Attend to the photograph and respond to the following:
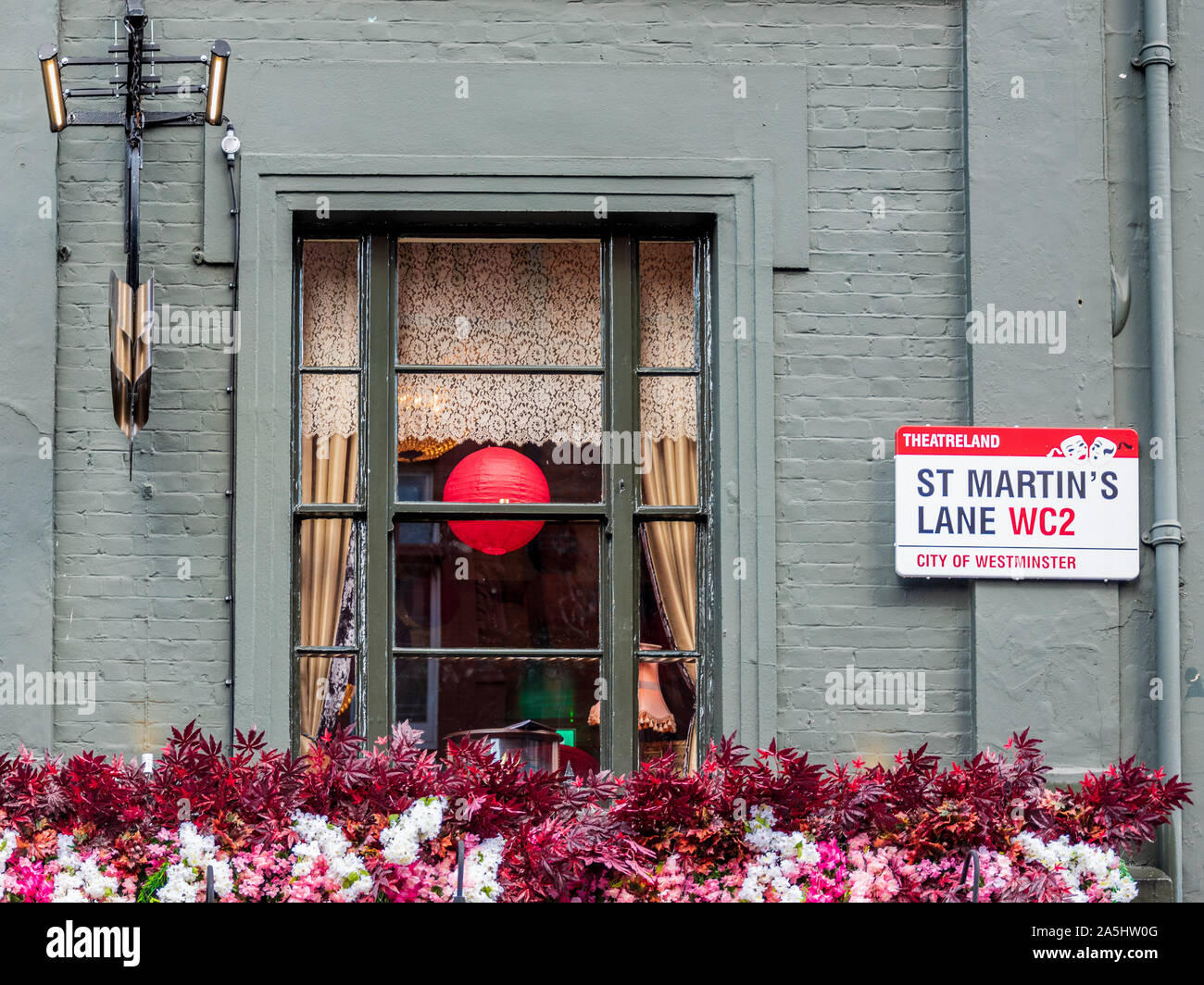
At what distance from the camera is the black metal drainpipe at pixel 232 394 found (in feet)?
19.9

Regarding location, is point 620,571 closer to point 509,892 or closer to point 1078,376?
point 509,892

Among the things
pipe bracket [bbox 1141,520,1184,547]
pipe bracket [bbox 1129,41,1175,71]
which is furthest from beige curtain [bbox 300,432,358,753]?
pipe bracket [bbox 1129,41,1175,71]

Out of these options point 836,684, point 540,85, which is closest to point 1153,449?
point 836,684

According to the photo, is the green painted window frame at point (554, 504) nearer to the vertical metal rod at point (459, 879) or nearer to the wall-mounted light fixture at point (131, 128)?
the wall-mounted light fixture at point (131, 128)

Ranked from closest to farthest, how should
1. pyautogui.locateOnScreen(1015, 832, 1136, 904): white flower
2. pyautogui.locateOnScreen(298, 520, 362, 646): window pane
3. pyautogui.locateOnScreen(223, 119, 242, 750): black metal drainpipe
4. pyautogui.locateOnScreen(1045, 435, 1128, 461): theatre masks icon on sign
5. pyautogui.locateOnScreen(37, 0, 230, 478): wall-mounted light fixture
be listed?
pyautogui.locateOnScreen(1015, 832, 1136, 904): white flower < pyautogui.locateOnScreen(37, 0, 230, 478): wall-mounted light fixture < pyautogui.locateOnScreen(223, 119, 242, 750): black metal drainpipe < pyautogui.locateOnScreen(1045, 435, 1128, 461): theatre masks icon on sign < pyautogui.locateOnScreen(298, 520, 362, 646): window pane

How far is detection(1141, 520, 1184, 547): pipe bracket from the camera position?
6.10 meters

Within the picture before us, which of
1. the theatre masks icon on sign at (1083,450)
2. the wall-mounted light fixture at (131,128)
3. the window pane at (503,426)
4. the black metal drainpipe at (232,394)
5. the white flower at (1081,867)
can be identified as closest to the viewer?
the white flower at (1081,867)

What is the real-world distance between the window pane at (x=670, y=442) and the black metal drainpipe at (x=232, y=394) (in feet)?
5.40

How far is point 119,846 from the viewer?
215 inches

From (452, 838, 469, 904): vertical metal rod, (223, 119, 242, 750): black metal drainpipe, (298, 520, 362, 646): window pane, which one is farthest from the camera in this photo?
(298, 520, 362, 646): window pane

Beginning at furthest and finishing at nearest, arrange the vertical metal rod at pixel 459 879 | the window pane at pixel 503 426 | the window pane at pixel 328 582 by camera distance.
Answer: the window pane at pixel 503 426 → the window pane at pixel 328 582 → the vertical metal rod at pixel 459 879

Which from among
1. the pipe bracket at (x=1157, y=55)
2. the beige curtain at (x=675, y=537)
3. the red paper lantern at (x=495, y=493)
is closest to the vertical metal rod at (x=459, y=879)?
the beige curtain at (x=675, y=537)

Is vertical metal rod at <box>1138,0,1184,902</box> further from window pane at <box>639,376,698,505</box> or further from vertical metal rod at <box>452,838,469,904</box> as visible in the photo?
vertical metal rod at <box>452,838,469,904</box>

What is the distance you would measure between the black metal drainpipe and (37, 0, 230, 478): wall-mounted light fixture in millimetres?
358
